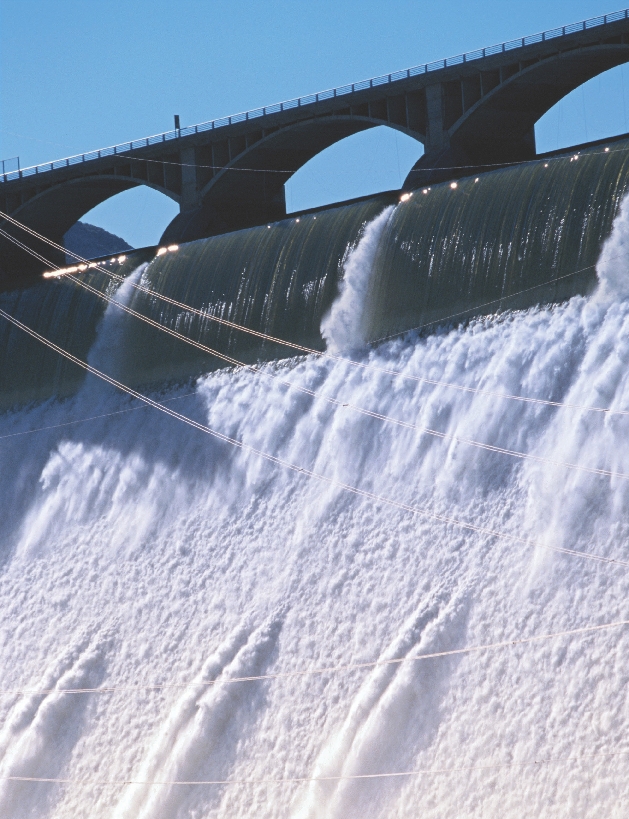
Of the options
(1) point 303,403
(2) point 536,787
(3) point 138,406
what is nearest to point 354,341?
(1) point 303,403

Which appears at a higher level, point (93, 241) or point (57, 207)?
point (93, 241)

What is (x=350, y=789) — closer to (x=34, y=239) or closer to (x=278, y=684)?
(x=278, y=684)

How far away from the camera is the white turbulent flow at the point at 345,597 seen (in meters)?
17.8

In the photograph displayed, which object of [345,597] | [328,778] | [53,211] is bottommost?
[328,778]

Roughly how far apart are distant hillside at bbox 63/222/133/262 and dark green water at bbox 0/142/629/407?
27.0 meters

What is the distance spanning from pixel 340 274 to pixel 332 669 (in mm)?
8247

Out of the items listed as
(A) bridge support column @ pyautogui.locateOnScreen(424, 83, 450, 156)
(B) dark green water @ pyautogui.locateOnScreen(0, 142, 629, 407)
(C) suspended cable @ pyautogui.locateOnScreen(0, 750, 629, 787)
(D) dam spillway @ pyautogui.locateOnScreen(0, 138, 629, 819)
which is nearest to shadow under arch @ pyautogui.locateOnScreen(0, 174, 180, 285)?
(B) dark green water @ pyautogui.locateOnScreen(0, 142, 629, 407)

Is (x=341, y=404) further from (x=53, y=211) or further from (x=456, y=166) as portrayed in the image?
(x=53, y=211)

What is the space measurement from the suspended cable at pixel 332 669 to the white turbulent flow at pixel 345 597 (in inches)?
3.7

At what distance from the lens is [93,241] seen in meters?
61.4

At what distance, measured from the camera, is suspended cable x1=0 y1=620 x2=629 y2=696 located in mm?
17875

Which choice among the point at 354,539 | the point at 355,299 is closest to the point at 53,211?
the point at 355,299

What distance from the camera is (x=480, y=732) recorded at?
1773 centimetres

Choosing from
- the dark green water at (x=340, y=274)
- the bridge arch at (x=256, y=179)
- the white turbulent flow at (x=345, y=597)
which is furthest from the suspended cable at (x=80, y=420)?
the bridge arch at (x=256, y=179)
